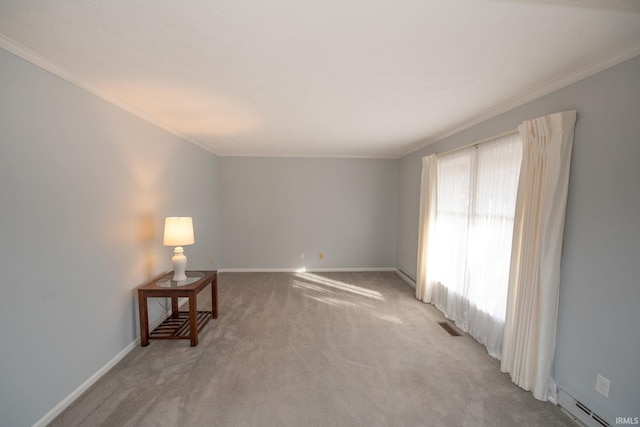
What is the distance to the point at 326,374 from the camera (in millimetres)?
2100

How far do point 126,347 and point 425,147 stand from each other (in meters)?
4.53

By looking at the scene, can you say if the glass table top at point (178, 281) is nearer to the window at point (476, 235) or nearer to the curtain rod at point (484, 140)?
the window at point (476, 235)

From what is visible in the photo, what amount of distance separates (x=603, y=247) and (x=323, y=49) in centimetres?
210

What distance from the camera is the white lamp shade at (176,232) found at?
8.48 ft

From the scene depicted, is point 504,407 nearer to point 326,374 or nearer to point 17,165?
point 326,374

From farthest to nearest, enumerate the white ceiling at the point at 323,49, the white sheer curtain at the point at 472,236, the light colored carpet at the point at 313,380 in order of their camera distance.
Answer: the white sheer curtain at the point at 472,236
the light colored carpet at the point at 313,380
the white ceiling at the point at 323,49

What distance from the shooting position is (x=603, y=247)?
5.06 ft

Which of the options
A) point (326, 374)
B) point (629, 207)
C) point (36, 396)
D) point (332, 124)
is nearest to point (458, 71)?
point (629, 207)

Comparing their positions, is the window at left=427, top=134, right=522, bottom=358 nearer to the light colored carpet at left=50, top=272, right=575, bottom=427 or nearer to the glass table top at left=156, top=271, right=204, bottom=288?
the light colored carpet at left=50, top=272, right=575, bottom=427

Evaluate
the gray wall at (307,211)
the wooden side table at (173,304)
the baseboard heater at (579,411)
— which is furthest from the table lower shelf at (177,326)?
the baseboard heater at (579,411)

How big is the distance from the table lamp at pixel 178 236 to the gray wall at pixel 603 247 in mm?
3315

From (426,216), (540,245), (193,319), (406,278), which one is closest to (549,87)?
(540,245)

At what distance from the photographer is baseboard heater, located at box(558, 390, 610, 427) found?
5.13ft

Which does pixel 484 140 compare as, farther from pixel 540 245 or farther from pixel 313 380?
pixel 313 380
